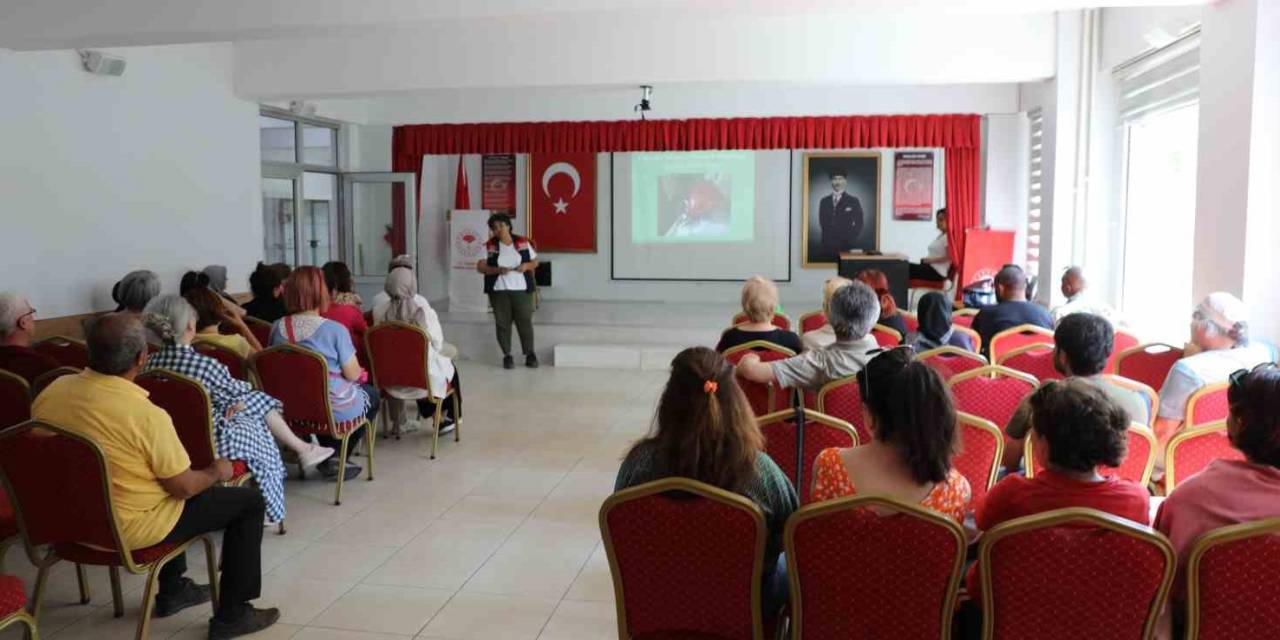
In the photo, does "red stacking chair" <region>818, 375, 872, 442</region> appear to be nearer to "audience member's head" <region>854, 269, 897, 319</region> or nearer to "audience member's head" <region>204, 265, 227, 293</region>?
"audience member's head" <region>854, 269, 897, 319</region>

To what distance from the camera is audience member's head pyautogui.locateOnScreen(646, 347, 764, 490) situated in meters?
2.42

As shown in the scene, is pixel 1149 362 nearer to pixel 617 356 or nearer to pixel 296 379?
pixel 296 379

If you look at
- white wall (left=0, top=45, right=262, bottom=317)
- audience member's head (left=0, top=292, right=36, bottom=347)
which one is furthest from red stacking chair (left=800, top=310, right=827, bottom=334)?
white wall (left=0, top=45, right=262, bottom=317)

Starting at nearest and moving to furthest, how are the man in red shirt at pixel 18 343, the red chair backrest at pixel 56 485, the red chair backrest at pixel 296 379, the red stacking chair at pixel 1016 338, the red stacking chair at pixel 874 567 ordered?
1. the red stacking chair at pixel 874 567
2. the red chair backrest at pixel 56 485
3. the man in red shirt at pixel 18 343
4. the red chair backrest at pixel 296 379
5. the red stacking chair at pixel 1016 338

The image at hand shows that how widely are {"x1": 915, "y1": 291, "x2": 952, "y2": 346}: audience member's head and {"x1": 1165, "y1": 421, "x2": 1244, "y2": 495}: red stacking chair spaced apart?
66.3 inches

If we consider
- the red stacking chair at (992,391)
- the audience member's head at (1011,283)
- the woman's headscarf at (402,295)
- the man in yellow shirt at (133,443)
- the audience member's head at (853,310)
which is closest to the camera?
the man in yellow shirt at (133,443)

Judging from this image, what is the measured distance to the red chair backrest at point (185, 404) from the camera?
145 inches

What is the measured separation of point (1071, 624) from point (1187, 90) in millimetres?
5181

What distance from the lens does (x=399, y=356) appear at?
19.1ft

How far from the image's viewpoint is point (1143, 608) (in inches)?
83.3

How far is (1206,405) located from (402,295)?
14.9 feet

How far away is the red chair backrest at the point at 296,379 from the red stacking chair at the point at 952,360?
279 cm

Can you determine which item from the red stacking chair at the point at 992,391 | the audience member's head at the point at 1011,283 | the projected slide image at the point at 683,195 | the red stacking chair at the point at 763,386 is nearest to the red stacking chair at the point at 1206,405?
the red stacking chair at the point at 992,391

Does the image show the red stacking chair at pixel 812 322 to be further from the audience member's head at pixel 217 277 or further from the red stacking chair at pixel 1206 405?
the audience member's head at pixel 217 277
